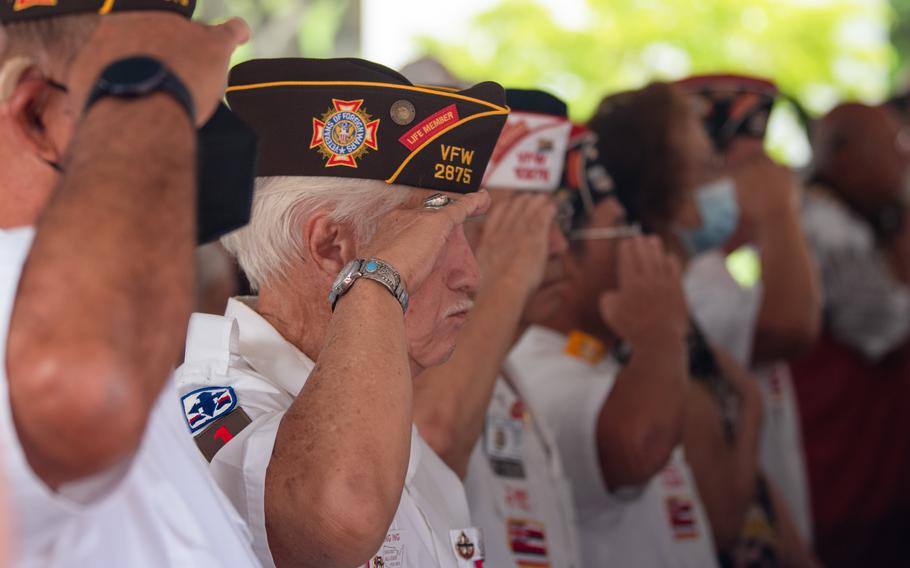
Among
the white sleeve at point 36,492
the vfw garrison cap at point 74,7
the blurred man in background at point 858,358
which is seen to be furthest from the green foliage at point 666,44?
the white sleeve at point 36,492

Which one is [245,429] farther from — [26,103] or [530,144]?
[530,144]

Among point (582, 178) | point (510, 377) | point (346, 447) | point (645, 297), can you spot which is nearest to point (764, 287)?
point (645, 297)

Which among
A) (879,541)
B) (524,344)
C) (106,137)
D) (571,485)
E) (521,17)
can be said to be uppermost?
(521,17)

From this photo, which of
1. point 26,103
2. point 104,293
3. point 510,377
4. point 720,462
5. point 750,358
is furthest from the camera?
point 750,358

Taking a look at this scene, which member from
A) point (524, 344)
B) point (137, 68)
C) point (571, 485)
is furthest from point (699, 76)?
point (137, 68)

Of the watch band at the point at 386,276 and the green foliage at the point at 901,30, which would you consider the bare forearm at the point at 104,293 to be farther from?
the green foliage at the point at 901,30

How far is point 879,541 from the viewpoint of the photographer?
197 inches

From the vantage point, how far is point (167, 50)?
1.18m

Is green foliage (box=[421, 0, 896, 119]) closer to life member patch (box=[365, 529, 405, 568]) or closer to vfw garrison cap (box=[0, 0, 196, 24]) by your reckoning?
life member patch (box=[365, 529, 405, 568])

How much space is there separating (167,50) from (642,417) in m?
2.01

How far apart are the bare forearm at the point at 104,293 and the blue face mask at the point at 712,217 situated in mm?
2889

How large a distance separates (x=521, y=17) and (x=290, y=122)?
35.7 feet

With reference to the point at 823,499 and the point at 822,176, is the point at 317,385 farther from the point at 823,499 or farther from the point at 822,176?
the point at 822,176

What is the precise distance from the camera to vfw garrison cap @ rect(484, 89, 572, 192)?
2.77 m
